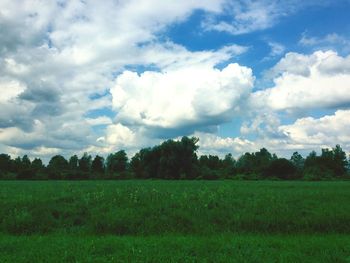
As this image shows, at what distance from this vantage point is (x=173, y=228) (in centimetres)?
1850

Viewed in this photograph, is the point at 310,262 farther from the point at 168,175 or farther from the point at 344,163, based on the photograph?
the point at 344,163

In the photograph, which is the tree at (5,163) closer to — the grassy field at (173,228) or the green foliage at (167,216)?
the green foliage at (167,216)

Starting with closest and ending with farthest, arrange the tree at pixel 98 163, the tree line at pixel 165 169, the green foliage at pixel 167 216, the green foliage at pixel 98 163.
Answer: the green foliage at pixel 167 216
the tree line at pixel 165 169
the tree at pixel 98 163
the green foliage at pixel 98 163

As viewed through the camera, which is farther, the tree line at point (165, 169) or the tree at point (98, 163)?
the tree at point (98, 163)

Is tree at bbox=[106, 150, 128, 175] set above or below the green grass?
above

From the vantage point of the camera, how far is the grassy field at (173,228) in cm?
1214

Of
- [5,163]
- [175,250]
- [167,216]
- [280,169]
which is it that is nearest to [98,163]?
[5,163]

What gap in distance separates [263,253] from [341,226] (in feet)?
27.8

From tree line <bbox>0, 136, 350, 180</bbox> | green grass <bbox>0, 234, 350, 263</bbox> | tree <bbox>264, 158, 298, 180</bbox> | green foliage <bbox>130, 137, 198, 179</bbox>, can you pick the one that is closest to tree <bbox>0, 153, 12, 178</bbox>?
tree line <bbox>0, 136, 350, 180</bbox>

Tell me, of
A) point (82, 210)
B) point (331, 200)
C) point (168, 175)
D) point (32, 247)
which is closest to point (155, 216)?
point (82, 210)

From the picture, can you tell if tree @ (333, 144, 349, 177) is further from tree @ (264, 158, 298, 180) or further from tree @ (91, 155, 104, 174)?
tree @ (91, 155, 104, 174)

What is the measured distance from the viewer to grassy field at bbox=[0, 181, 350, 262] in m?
12.1

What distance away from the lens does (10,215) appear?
19562 millimetres

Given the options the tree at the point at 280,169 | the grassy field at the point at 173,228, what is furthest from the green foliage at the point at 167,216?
the tree at the point at 280,169
